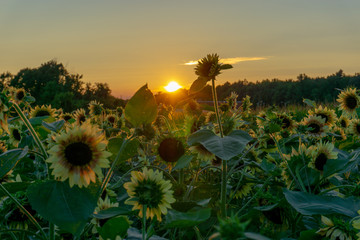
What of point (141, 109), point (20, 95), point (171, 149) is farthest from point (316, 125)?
point (20, 95)

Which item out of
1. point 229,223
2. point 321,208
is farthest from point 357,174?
point 229,223

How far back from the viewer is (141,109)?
0.90 metres

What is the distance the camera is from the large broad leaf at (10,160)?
31.6 inches

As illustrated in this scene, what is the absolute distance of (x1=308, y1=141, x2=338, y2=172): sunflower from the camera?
121 centimetres

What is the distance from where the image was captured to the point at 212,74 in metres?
1.04

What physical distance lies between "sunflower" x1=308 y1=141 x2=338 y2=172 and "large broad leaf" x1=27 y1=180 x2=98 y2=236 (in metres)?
0.75

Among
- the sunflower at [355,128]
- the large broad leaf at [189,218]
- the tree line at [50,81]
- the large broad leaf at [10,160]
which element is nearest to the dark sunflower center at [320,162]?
the large broad leaf at [189,218]

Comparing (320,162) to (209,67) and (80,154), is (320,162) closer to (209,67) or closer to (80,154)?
(209,67)

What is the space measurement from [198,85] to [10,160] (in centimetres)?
52

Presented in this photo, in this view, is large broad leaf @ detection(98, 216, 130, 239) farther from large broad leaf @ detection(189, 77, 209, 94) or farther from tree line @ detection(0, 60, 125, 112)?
tree line @ detection(0, 60, 125, 112)

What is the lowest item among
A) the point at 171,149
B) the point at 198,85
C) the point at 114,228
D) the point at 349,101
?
the point at 114,228

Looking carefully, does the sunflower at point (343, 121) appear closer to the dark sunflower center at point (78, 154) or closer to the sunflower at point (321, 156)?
the sunflower at point (321, 156)

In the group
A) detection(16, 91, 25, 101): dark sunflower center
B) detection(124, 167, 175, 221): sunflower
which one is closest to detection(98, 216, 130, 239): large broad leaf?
detection(124, 167, 175, 221): sunflower

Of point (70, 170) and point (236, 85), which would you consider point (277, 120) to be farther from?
point (236, 85)
